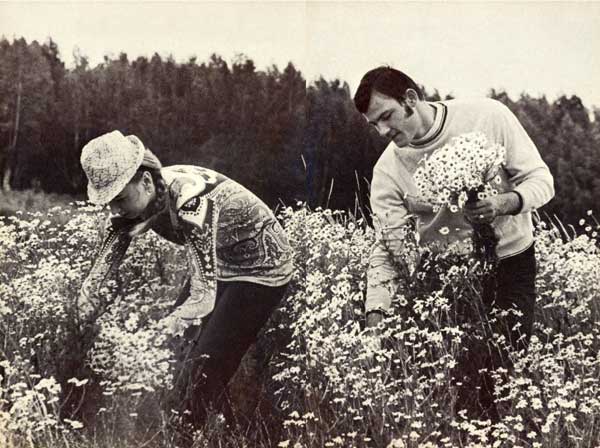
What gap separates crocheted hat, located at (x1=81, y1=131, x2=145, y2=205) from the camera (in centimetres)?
338

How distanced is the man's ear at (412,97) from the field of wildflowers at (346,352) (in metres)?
0.54

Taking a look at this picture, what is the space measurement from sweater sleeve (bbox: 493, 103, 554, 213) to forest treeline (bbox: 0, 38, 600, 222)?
1.5 inches

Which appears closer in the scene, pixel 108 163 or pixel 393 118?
pixel 108 163

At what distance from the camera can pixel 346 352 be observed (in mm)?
A: 3588

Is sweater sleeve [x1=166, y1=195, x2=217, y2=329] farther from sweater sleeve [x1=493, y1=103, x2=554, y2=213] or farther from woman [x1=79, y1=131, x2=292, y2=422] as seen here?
sweater sleeve [x1=493, y1=103, x2=554, y2=213]

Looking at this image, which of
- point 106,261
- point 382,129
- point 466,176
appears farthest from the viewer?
point 382,129

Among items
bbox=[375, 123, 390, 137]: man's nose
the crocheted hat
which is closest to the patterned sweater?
the crocheted hat

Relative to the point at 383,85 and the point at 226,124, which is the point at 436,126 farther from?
the point at 226,124

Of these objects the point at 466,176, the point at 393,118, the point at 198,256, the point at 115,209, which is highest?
the point at 393,118

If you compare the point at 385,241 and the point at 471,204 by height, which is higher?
the point at 471,204

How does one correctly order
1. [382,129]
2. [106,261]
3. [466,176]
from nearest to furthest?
[466,176] → [106,261] → [382,129]

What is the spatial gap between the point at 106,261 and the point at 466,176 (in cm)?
134

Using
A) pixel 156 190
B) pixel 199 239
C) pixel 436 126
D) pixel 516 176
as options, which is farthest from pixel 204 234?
pixel 516 176

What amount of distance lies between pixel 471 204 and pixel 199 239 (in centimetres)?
99
